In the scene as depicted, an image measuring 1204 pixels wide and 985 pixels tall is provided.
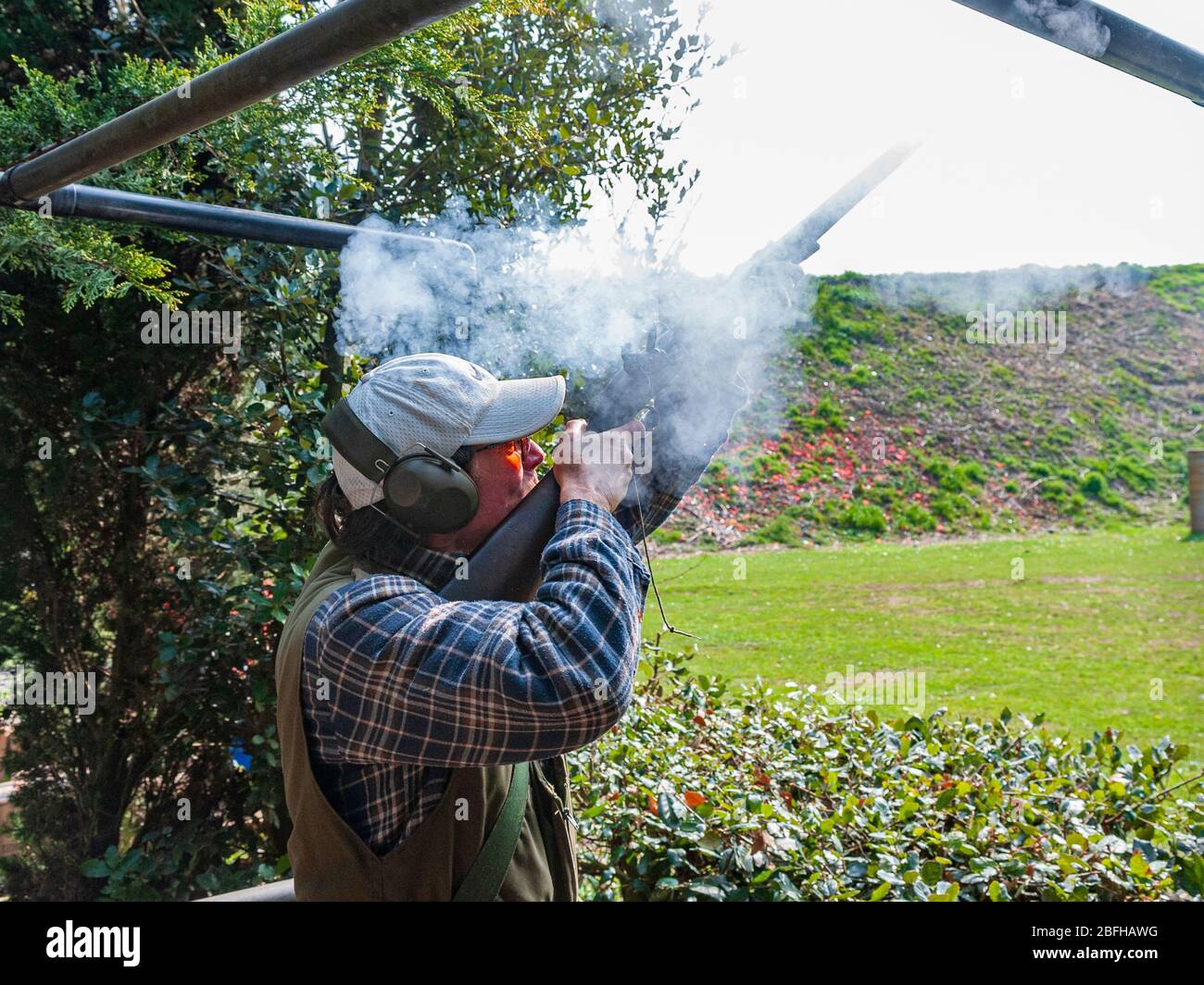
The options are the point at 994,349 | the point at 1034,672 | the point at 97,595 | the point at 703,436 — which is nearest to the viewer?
the point at 703,436

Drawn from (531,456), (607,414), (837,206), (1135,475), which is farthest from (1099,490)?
(531,456)

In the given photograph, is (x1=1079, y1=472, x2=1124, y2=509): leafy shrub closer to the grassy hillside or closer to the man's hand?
the grassy hillside

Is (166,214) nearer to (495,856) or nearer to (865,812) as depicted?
(495,856)

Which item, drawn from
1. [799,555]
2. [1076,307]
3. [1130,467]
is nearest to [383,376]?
[799,555]

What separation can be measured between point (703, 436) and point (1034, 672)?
22.1 feet

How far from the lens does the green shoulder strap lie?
161 centimetres

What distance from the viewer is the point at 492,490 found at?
1.87 meters

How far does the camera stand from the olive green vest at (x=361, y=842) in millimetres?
1584

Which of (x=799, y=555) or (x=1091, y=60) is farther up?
(x=1091, y=60)

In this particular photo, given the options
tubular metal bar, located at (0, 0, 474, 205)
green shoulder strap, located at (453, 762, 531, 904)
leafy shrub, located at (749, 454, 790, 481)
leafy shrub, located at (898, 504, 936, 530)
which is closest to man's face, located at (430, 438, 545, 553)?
green shoulder strap, located at (453, 762, 531, 904)

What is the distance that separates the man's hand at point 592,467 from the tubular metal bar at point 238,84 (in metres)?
0.83

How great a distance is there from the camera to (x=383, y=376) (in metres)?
1.80

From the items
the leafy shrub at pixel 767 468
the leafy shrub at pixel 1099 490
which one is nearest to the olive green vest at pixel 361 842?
the leafy shrub at pixel 767 468
